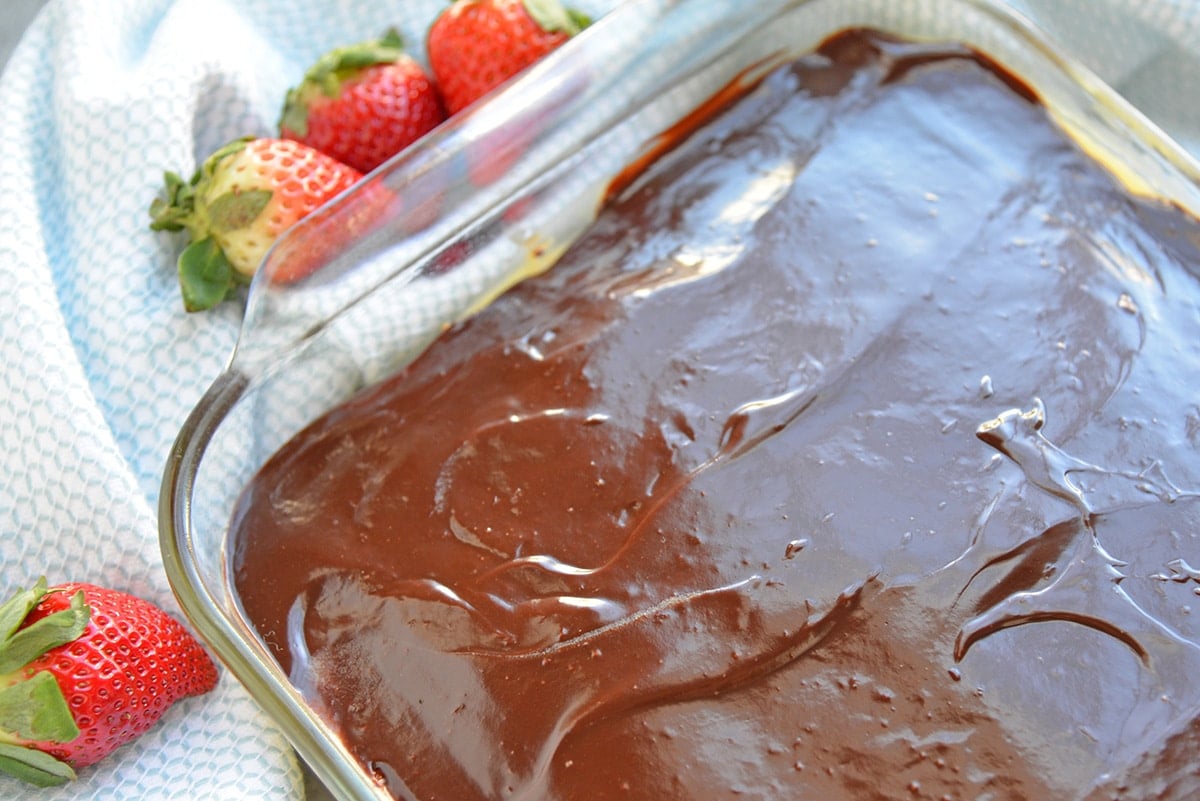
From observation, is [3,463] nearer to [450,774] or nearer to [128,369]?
[128,369]

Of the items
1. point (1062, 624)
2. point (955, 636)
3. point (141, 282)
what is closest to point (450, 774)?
point (955, 636)

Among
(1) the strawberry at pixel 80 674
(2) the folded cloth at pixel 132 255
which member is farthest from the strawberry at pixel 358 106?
(1) the strawberry at pixel 80 674

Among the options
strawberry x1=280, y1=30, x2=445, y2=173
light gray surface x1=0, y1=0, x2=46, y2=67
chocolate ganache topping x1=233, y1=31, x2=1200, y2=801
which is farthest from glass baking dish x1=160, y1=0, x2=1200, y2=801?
light gray surface x1=0, y1=0, x2=46, y2=67

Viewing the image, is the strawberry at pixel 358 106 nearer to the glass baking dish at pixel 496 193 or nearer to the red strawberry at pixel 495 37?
the red strawberry at pixel 495 37

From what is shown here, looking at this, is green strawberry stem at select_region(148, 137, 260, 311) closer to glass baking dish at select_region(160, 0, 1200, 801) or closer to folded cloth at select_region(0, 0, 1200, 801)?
folded cloth at select_region(0, 0, 1200, 801)

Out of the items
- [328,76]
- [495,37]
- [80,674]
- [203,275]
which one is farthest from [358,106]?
[80,674]

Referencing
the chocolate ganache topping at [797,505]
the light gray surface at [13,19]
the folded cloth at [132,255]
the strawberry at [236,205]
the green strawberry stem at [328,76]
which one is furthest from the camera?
the light gray surface at [13,19]

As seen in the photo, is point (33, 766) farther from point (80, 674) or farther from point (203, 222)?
point (203, 222)
